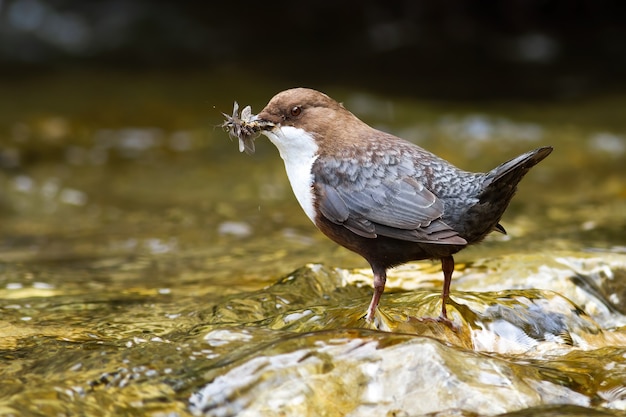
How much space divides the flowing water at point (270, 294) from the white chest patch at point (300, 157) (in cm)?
50

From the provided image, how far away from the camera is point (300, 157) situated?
152 inches

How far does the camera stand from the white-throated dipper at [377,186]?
3.49m

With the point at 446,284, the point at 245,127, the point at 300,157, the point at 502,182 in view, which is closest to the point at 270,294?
the point at 300,157

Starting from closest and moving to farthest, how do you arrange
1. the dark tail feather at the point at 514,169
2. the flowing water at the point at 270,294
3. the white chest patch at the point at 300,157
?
1. the flowing water at the point at 270,294
2. the dark tail feather at the point at 514,169
3. the white chest patch at the point at 300,157

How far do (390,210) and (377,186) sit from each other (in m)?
0.14

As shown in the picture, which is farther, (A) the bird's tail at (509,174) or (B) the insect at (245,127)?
A: (B) the insect at (245,127)

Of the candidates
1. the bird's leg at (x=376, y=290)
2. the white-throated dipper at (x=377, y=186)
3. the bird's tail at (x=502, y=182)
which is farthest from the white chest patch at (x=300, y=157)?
the bird's tail at (x=502, y=182)

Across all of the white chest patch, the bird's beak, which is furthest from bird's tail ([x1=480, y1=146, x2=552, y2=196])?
the bird's beak

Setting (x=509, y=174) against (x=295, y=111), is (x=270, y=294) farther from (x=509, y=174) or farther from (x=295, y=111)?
(x=509, y=174)

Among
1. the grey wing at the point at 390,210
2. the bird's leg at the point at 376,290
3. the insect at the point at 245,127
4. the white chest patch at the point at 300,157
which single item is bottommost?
the bird's leg at the point at 376,290

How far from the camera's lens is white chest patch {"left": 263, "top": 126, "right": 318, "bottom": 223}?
377cm

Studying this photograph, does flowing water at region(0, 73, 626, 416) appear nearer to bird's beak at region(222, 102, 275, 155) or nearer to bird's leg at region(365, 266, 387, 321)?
bird's leg at region(365, 266, 387, 321)

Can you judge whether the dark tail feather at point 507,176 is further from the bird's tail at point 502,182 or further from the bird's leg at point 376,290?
the bird's leg at point 376,290

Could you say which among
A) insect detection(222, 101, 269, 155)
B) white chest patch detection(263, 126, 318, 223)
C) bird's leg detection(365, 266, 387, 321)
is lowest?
bird's leg detection(365, 266, 387, 321)
